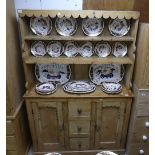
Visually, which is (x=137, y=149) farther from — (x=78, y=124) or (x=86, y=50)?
(x=86, y=50)

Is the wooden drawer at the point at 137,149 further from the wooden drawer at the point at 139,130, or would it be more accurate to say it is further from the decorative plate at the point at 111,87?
the decorative plate at the point at 111,87

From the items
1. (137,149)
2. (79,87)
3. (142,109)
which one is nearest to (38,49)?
(79,87)

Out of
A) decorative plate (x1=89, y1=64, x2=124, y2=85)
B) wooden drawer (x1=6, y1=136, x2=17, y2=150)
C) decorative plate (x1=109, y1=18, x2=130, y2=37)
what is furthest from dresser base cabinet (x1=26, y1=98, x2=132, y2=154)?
decorative plate (x1=109, y1=18, x2=130, y2=37)

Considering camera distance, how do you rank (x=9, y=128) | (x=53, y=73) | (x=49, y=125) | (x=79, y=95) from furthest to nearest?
1. (x=53, y=73)
2. (x=49, y=125)
3. (x=79, y=95)
4. (x=9, y=128)

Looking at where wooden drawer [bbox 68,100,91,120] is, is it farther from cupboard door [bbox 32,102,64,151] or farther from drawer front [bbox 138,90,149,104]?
drawer front [bbox 138,90,149,104]

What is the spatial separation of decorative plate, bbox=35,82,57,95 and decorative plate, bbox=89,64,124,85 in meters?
0.44

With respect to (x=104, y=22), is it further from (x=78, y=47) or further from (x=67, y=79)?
(x=67, y=79)

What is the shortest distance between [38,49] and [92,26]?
62 centimetres

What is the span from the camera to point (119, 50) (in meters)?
2.00

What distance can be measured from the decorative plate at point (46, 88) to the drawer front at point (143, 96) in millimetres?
842

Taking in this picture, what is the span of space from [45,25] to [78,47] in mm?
412

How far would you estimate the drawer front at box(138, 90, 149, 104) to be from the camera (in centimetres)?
174
